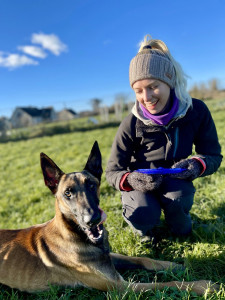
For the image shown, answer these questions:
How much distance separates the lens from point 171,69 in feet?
8.68

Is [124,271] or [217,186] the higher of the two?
[217,186]

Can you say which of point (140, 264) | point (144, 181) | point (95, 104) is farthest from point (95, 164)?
point (95, 104)

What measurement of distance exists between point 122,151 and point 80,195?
930 mm

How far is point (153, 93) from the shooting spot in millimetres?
2611

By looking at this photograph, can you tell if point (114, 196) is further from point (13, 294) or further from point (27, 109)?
point (27, 109)

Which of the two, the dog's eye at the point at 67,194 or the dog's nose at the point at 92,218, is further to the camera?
the dog's eye at the point at 67,194

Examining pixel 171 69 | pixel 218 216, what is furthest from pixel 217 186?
pixel 171 69

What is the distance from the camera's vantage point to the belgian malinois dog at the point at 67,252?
7.65ft

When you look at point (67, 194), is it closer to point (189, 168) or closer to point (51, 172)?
point (51, 172)

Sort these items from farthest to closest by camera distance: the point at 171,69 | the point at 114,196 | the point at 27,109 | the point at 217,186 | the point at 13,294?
1. the point at 27,109
2. the point at 114,196
3. the point at 217,186
4. the point at 171,69
5. the point at 13,294

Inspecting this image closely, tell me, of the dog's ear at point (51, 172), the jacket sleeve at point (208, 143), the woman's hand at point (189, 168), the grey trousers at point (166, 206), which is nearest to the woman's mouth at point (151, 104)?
the jacket sleeve at point (208, 143)

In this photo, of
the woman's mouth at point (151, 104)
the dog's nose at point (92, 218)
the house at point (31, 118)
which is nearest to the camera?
the dog's nose at point (92, 218)

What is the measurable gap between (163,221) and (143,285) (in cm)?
123

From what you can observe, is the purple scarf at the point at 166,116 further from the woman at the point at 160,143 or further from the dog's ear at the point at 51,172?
the dog's ear at the point at 51,172
